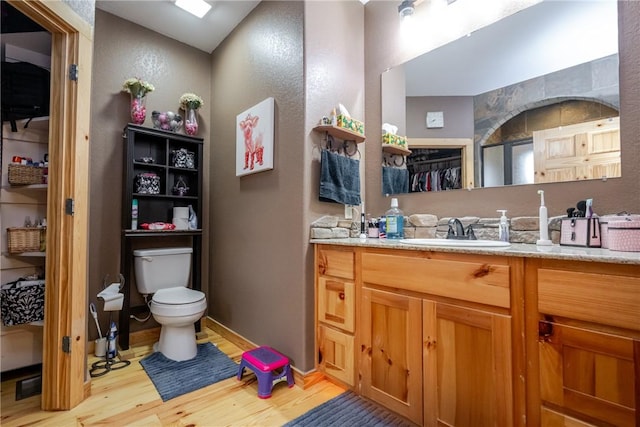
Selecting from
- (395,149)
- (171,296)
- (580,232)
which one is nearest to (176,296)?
(171,296)

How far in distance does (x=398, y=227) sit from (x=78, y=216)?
1846 mm

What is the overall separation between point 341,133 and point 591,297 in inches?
59.4

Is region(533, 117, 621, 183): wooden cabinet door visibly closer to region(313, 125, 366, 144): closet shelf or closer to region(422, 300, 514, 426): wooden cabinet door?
region(422, 300, 514, 426): wooden cabinet door

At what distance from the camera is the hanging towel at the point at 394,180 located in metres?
2.04

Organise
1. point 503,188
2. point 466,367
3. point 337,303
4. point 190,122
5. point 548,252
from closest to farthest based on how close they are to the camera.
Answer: point 548,252, point 466,367, point 503,188, point 337,303, point 190,122

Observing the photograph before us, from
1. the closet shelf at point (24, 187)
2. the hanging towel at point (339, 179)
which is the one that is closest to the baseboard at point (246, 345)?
the hanging towel at point (339, 179)

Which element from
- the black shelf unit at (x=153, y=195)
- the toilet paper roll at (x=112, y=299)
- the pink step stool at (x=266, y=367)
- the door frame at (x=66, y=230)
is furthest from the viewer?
the black shelf unit at (x=153, y=195)

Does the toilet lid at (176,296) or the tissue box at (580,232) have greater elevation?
the tissue box at (580,232)

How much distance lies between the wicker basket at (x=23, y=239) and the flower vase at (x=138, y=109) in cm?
104

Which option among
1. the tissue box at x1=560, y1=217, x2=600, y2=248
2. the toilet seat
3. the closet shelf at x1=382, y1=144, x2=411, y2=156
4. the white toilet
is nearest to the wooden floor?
the white toilet

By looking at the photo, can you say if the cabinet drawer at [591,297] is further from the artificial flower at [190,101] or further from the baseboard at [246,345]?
the artificial flower at [190,101]

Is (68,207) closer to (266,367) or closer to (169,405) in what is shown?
(169,405)

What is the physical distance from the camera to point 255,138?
7.29ft

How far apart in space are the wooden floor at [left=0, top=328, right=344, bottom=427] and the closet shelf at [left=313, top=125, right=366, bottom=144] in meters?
1.58
